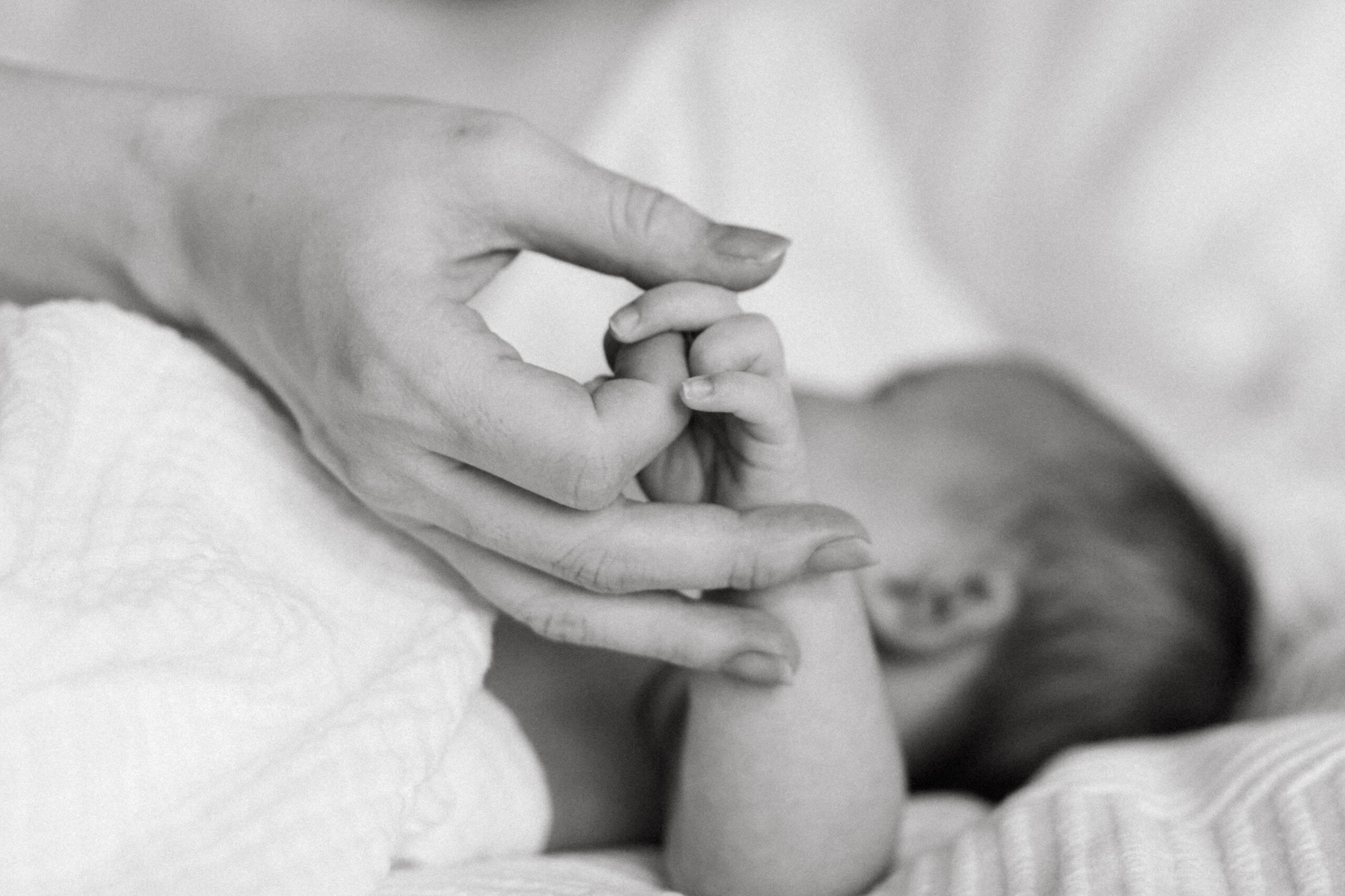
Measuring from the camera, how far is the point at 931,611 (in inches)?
40.6

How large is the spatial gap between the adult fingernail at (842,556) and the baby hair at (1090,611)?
423mm

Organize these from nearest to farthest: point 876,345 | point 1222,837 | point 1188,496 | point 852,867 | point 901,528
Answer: point 1222,837 < point 852,867 < point 901,528 < point 1188,496 < point 876,345

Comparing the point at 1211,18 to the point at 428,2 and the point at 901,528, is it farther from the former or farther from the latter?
the point at 428,2

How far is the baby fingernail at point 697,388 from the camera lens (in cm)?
63

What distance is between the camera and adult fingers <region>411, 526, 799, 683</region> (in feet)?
2.25

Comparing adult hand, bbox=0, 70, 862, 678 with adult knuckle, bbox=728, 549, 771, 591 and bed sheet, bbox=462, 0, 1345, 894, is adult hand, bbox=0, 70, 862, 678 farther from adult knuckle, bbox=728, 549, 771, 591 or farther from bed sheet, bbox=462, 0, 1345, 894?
bed sheet, bbox=462, 0, 1345, 894

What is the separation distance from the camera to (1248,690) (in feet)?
3.78

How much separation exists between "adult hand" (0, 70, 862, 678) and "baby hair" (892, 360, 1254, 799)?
1.42 ft

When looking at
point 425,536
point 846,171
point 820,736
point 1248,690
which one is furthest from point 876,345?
point 425,536

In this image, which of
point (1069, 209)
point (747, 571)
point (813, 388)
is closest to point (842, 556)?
point (747, 571)

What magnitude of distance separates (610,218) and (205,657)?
0.96ft

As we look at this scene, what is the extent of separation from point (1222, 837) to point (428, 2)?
1405mm

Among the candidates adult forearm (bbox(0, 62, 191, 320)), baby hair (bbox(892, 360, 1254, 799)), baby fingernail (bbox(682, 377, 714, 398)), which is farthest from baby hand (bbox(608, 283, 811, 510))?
baby hair (bbox(892, 360, 1254, 799))

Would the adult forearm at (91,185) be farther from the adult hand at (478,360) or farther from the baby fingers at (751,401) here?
the baby fingers at (751,401)
